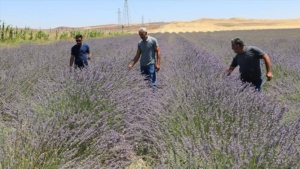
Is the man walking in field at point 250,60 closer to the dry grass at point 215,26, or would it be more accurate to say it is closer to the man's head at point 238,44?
the man's head at point 238,44

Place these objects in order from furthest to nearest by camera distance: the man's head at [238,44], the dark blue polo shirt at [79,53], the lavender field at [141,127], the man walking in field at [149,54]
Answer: the dark blue polo shirt at [79,53] < the man walking in field at [149,54] < the man's head at [238,44] < the lavender field at [141,127]

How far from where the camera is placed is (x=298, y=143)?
227 cm

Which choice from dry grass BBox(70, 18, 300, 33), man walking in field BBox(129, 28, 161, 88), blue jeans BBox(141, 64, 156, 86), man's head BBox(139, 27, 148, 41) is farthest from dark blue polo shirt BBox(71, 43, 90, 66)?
A: dry grass BBox(70, 18, 300, 33)

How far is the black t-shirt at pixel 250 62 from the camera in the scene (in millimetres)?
4129

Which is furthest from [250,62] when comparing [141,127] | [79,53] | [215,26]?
[215,26]

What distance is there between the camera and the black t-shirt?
163 inches

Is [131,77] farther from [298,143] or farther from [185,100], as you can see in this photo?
[298,143]

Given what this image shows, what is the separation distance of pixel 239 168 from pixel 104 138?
1.24m

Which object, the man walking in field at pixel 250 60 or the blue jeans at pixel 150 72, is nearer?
the man walking in field at pixel 250 60

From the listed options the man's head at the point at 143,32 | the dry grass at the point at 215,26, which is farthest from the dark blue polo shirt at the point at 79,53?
the dry grass at the point at 215,26

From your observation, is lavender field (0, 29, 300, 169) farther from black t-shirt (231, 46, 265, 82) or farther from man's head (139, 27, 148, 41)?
man's head (139, 27, 148, 41)

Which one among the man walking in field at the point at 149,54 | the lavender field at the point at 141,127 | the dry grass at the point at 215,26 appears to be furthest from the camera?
the dry grass at the point at 215,26

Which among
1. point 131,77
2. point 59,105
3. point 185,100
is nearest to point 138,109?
point 185,100

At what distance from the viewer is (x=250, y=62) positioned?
4.16 metres
